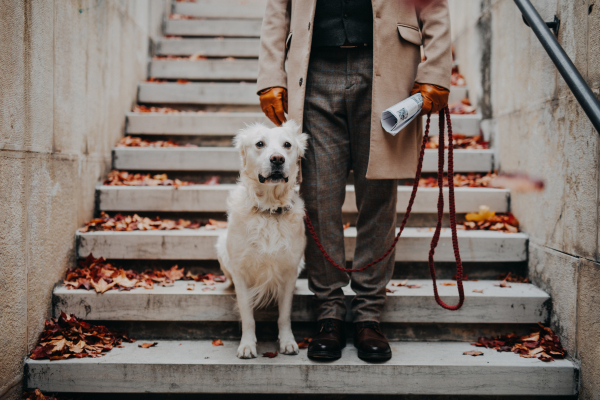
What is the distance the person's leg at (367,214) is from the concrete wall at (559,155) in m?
0.87

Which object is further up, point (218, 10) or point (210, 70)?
Result: point (218, 10)

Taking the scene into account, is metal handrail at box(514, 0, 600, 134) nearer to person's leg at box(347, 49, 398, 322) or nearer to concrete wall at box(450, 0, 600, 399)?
concrete wall at box(450, 0, 600, 399)

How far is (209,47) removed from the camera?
4461 millimetres

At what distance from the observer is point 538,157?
231 cm

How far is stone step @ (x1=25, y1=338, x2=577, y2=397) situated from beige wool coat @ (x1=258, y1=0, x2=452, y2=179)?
0.94 m

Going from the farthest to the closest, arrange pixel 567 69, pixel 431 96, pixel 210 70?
pixel 210 70
pixel 431 96
pixel 567 69

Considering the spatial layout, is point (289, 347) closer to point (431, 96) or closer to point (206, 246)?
point (206, 246)

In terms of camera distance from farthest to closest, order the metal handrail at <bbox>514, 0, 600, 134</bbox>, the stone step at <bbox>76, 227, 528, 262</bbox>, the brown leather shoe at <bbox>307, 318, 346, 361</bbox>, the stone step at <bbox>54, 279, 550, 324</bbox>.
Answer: the stone step at <bbox>76, 227, 528, 262</bbox> < the stone step at <bbox>54, 279, 550, 324</bbox> < the brown leather shoe at <bbox>307, 318, 346, 361</bbox> < the metal handrail at <bbox>514, 0, 600, 134</bbox>

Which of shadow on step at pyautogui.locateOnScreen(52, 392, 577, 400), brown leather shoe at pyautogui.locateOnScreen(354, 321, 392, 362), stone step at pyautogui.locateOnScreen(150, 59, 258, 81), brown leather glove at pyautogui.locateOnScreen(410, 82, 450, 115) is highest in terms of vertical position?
stone step at pyautogui.locateOnScreen(150, 59, 258, 81)

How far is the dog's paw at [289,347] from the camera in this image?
1971 mm

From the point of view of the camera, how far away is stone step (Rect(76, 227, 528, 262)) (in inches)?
96.6

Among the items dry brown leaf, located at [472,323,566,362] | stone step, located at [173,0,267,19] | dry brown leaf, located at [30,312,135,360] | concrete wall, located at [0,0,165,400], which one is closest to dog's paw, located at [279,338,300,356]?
dry brown leaf, located at [30,312,135,360]

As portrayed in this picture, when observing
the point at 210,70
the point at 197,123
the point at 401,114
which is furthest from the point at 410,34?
the point at 210,70

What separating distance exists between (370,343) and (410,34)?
4.88 feet
